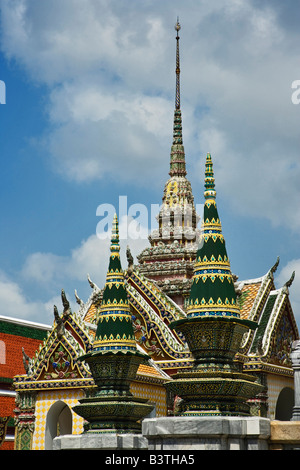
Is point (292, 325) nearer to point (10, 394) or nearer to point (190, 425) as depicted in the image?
point (10, 394)

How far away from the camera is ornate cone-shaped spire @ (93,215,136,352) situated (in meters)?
19.3

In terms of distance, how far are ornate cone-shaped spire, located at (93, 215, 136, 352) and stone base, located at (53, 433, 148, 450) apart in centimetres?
217

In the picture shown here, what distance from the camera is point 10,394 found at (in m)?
27.9

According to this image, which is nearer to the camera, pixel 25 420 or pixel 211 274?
pixel 211 274

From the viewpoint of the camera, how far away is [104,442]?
17.6m

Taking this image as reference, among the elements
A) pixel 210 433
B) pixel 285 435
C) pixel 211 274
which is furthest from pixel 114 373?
pixel 285 435

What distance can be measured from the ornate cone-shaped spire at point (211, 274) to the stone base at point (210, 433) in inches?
84.9

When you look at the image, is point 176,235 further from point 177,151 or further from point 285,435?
point 285,435

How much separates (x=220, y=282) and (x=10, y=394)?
13932mm

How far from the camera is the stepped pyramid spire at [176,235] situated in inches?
1124

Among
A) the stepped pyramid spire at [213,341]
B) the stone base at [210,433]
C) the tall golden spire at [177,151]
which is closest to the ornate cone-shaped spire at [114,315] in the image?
the stepped pyramid spire at [213,341]

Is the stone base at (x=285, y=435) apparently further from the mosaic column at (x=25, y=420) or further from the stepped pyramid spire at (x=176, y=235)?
the stepped pyramid spire at (x=176, y=235)

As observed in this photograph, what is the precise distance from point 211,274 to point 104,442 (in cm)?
440

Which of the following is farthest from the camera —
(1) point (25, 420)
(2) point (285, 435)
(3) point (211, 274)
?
(1) point (25, 420)
